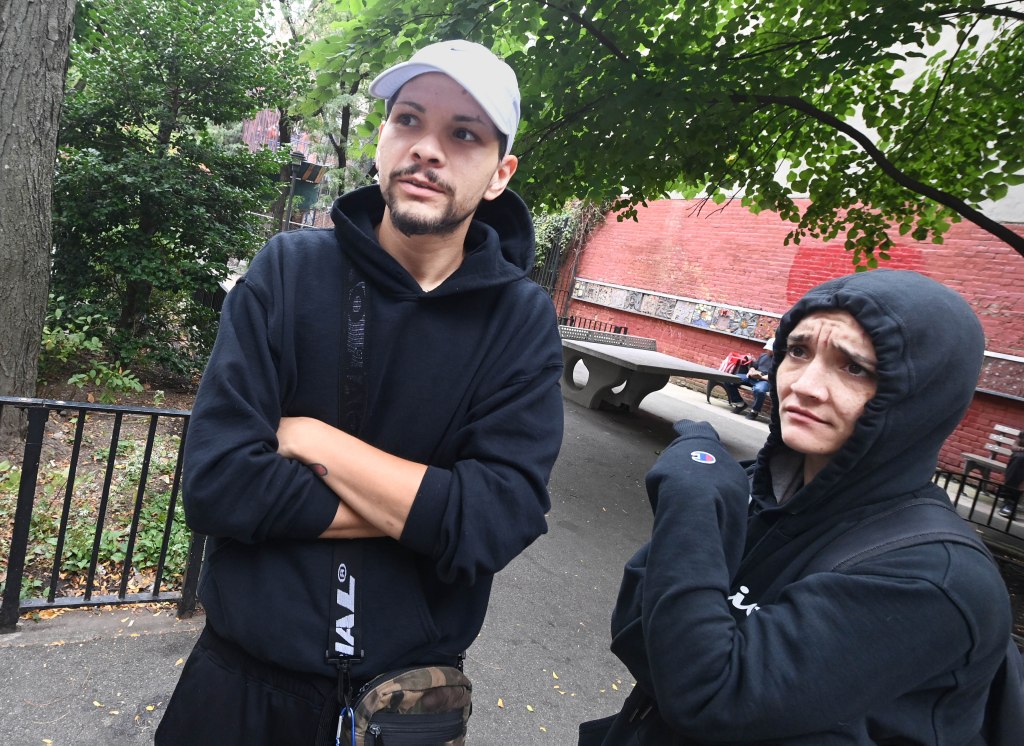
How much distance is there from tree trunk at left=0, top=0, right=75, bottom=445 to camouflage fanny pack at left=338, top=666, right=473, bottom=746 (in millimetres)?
4334

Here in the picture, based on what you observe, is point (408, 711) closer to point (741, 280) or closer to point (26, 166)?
point (26, 166)

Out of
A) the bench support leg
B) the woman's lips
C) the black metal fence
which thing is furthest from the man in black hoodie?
the bench support leg

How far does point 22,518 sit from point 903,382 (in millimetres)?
3125

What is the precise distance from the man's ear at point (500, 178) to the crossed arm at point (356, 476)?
0.61m

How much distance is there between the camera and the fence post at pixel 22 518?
2.54m

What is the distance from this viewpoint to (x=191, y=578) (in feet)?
10.0

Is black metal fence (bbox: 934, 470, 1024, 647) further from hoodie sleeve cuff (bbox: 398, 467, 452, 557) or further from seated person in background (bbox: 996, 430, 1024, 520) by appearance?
hoodie sleeve cuff (bbox: 398, 467, 452, 557)

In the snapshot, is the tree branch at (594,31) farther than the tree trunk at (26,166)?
Yes

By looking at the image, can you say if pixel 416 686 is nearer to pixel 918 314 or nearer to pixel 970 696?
pixel 970 696

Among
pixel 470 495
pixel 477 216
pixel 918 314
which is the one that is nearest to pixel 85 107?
pixel 477 216

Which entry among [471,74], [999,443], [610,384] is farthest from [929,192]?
[999,443]

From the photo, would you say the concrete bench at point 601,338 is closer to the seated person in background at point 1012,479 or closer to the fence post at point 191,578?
the seated person in background at point 1012,479

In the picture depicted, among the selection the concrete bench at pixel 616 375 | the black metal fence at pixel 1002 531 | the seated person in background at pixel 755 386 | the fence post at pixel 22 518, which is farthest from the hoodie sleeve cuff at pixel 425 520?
the seated person in background at pixel 755 386

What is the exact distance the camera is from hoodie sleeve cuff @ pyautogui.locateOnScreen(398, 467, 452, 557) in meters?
1.21
